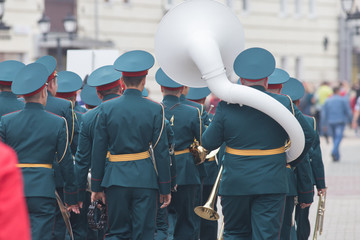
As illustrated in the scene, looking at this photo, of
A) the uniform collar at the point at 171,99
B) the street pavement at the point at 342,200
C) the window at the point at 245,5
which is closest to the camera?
the uniform collar at the point at 171,99

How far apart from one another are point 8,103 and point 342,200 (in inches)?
260

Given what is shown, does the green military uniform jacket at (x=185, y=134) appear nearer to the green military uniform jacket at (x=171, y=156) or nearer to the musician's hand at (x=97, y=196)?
the green military uniform jacket at (x=171, y=156)

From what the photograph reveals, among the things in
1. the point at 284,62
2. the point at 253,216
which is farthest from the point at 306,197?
the point at 284,62

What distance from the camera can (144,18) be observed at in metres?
27.0

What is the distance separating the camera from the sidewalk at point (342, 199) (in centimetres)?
939

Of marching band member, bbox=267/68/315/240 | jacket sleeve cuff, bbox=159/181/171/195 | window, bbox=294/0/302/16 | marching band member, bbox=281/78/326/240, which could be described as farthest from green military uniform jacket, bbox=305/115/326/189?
window, bbox=294/0/302/16

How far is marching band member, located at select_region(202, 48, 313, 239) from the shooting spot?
579 cm

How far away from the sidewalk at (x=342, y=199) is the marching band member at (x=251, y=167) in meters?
3.32

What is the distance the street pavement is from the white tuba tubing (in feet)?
11.1

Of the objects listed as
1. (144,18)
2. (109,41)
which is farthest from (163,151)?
(144,18)

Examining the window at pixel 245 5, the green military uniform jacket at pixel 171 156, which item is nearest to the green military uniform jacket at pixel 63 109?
the green military uniform jacket at pixel 171 156

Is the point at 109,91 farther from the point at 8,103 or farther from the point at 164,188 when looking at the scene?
the point at 164,188

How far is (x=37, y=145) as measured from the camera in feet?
19.3

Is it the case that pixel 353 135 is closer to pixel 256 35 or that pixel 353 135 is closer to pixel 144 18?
pixel 256 35
